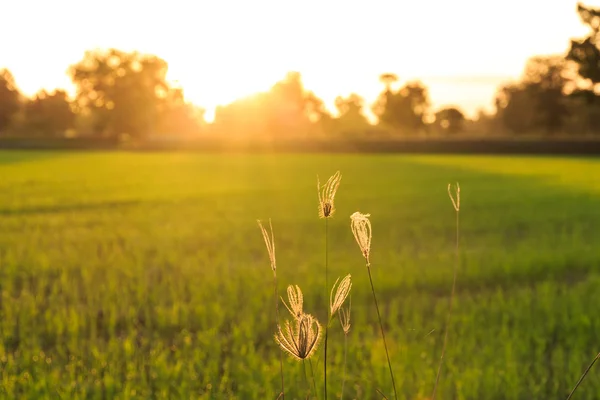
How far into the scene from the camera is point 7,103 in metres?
87.6

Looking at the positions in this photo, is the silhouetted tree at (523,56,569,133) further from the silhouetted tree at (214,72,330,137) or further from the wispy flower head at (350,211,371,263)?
the wispy flower head at (350,211,371,263)

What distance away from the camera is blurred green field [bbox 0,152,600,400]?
4785mm

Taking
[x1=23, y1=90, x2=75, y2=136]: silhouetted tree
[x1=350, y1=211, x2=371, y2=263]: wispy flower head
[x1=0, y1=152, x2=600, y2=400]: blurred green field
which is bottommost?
[x1=0, y1=152, x2=600, y2=400]: blurred green field

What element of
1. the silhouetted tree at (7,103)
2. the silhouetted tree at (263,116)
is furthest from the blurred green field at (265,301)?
the silhouetted tree at (263,116)

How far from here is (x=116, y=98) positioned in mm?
91062

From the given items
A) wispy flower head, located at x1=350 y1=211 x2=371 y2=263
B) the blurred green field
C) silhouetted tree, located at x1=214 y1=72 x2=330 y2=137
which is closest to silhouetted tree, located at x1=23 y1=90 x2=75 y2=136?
silhouetted tree, located at x1=214 y1=72 x2=330 y2=137

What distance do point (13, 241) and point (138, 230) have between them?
8.08 feet

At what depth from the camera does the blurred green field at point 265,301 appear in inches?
188

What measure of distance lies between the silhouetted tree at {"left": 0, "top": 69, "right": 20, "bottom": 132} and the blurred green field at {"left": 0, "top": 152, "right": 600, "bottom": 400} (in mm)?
78400

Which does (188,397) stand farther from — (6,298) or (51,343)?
(6,298)

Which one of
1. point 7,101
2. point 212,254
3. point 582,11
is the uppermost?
point 582,11

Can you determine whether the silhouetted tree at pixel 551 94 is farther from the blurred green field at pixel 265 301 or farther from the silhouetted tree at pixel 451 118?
the blurred green field at pixel 265 301

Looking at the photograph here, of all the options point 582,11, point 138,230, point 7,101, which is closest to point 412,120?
point 582,11

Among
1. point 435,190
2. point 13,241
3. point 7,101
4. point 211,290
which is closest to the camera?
point 211,290
